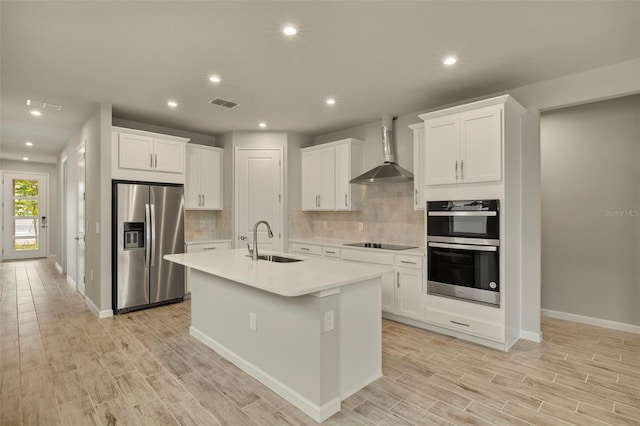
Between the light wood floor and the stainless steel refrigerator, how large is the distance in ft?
2.14

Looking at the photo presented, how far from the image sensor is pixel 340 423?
2.09 meters

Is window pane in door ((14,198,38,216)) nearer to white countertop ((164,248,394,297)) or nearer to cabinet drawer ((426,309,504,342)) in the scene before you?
white countertop ((164,248,394,297))

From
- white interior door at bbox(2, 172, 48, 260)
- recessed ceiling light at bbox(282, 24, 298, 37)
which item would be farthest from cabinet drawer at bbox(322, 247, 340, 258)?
white interior door at bbox(2, 172, 48, 260)

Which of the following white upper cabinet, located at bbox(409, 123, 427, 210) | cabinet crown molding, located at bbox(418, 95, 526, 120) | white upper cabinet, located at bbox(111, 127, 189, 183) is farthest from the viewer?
white upper cabinet, located at bbox(111, 127, 189, 183)

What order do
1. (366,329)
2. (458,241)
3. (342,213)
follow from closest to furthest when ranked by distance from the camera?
1. (366,329)
2. (458,241)
3. (342,213)

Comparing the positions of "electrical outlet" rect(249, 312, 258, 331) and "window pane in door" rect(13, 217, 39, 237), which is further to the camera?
"window pane in door" rect(13, 217, 39, 237)

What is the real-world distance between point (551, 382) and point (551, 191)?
2490 mm

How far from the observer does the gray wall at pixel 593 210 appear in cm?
363

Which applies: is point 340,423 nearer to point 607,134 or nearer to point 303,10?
point 303,10

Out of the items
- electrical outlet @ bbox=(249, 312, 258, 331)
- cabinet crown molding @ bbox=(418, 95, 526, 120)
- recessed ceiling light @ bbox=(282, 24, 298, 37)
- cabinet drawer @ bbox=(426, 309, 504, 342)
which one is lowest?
cabinet drawer @ bbox=(426, 309, 504, 342)

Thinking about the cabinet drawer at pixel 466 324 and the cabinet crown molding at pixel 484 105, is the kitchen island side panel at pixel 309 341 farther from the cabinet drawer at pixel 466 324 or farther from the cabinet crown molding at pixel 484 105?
the cabinet crown molding at pixel 484 105

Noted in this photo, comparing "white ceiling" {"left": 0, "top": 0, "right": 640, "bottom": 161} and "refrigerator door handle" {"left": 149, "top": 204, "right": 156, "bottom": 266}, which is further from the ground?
"white ceiling" {"left": 0, "top": 0, "right": 640, "bottom": 161}

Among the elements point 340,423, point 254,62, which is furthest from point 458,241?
point 254,62

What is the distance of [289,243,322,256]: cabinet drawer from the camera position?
4.91 metres
